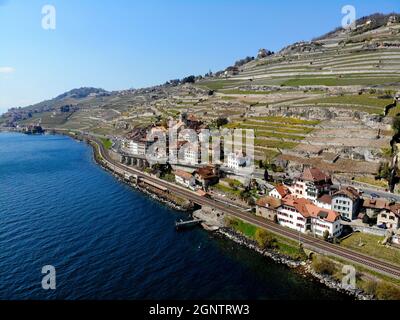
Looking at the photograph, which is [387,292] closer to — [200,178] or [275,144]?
[200,178]

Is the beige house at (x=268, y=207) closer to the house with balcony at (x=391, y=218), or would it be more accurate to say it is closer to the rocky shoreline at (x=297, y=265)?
the rocky shoreline at (x=297, y=265)

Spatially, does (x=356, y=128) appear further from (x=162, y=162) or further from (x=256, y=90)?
(x=256, y=90)

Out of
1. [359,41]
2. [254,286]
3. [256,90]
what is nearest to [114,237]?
[254,286]

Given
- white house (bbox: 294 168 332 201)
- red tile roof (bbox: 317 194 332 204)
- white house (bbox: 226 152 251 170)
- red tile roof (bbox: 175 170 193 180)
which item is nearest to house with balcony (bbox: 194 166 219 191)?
red tile roof (bbox: 175 170 193 180)

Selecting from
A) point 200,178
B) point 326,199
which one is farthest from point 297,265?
point 200,178

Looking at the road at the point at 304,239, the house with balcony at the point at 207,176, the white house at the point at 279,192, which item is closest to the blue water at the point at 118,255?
the road at the point at 304,239

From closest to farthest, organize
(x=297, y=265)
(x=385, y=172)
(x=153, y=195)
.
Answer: (x=297, y=265)
(x=385, y=172)
(x=153, y=195)
